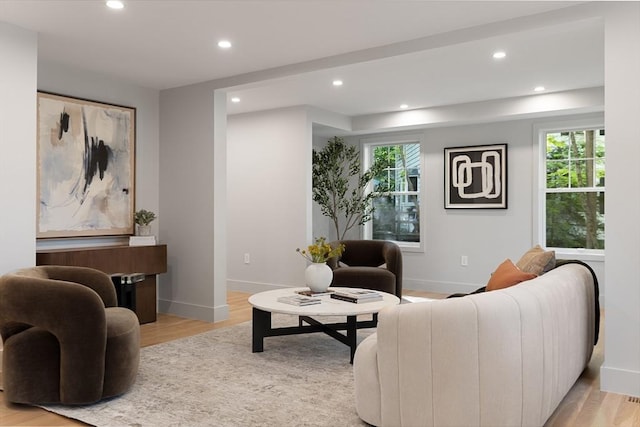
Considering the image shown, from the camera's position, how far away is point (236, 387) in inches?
121

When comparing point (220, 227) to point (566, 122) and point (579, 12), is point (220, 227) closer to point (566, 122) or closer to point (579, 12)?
point (579, 12)

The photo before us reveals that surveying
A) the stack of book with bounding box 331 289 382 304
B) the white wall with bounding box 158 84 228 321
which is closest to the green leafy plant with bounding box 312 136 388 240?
the white wall with bounding box 158 84 228 321

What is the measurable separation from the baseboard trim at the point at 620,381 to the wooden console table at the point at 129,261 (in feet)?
12.8

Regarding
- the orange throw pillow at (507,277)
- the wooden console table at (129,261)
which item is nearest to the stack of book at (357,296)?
the orange throw pillow at (507,277)

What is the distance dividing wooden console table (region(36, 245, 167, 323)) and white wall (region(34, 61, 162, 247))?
1.16 feet

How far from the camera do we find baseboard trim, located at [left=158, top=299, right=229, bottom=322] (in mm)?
5020

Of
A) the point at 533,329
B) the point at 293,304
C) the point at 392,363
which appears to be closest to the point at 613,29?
the point at 533,329

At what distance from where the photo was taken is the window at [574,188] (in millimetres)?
5941

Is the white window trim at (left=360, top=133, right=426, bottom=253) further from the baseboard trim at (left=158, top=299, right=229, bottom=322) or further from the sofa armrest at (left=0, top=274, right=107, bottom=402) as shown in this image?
the sofa armrest at (left=0, top=274, right=107, bottom=402)

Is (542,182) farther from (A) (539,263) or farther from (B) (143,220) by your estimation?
(B) (143,220)

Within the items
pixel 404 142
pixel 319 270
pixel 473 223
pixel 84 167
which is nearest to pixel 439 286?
pixel 473 223

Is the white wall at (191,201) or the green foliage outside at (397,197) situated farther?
the green foliage outside at (397,197)

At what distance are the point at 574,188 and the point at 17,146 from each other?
228 inches

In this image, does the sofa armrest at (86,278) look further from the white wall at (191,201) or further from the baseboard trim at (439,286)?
the baseboard trim at (439,286)
